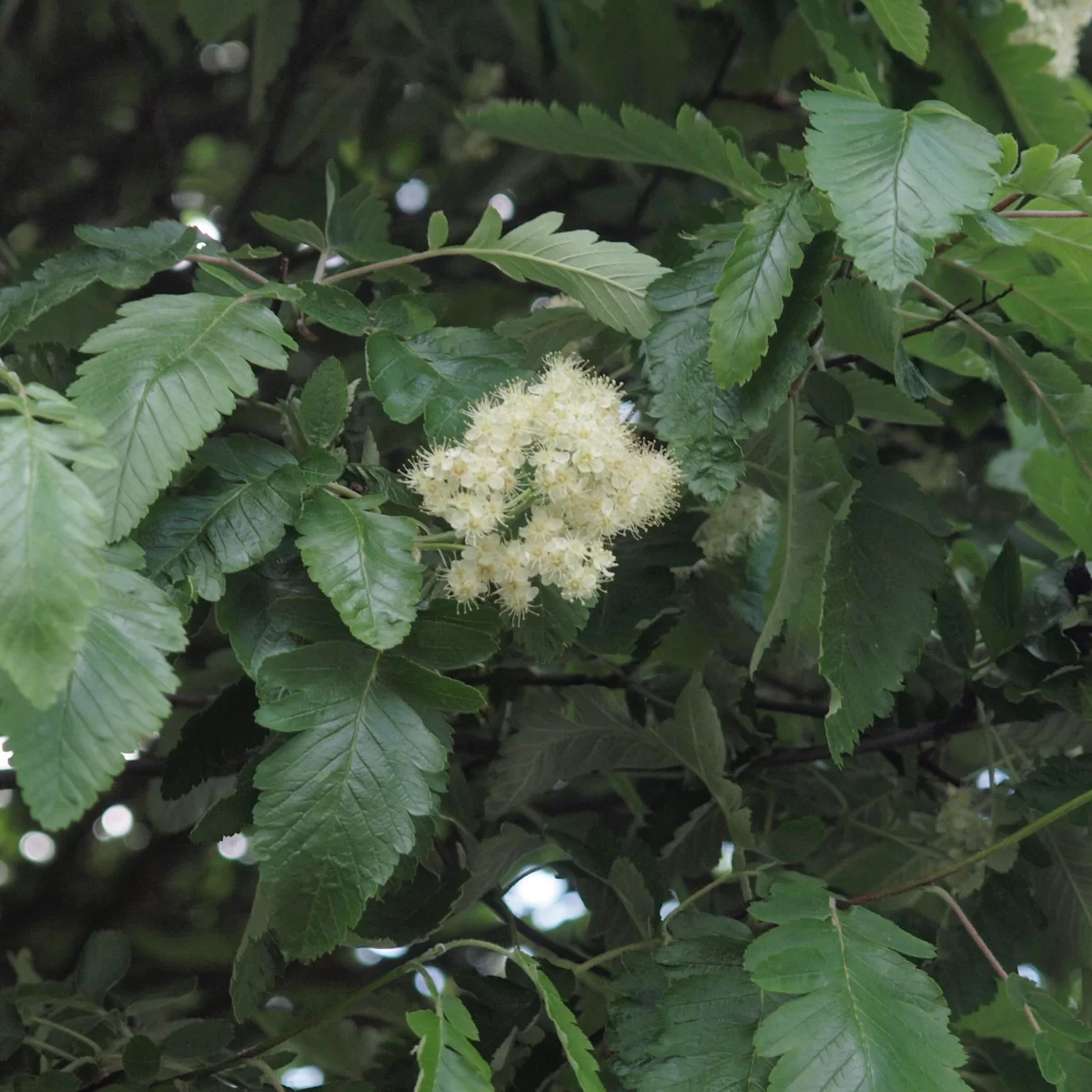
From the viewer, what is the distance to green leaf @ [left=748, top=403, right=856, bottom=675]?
30.9 inches

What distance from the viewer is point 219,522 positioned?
2.10ft

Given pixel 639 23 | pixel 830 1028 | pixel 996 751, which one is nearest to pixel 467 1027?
pixel 830 1028

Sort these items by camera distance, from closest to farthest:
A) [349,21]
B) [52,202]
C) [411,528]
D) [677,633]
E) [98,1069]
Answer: [411,528]
[98,1069]
[677,633]
[349,21]
[52,202]

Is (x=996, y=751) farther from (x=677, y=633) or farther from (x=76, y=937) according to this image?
(x=76, y=937)

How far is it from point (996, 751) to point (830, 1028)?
52 cm

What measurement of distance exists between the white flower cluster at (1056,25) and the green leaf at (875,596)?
0.66 meters

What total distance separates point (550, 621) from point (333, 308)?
0.24 meters

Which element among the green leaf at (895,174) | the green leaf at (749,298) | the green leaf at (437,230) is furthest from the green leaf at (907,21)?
the green leaf at (437,230)

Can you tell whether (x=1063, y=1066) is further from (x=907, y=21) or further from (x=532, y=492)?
(x=907, y=21)

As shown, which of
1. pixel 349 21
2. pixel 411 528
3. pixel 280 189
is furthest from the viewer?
pixel 349 21

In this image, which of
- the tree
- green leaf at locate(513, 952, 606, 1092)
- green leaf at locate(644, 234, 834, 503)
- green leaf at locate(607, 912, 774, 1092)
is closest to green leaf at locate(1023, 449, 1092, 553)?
the tree

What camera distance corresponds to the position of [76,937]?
1.53 m

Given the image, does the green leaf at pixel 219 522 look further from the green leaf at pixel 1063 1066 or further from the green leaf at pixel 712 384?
the green leaf at pixel 1063 1066

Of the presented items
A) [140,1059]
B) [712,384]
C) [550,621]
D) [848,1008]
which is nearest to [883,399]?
[712,384]
